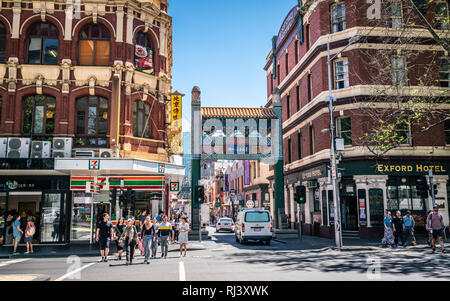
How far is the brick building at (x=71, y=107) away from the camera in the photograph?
67.9 feet

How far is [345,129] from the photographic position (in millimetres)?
24281

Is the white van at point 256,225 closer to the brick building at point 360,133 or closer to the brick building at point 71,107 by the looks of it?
the brick building at point 71,107

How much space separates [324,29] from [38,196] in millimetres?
20820

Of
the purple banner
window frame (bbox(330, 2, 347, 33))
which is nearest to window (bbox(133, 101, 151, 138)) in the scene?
window frame (bbox(330, 2, 347, 33))

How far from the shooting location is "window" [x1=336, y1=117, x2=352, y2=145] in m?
23.9

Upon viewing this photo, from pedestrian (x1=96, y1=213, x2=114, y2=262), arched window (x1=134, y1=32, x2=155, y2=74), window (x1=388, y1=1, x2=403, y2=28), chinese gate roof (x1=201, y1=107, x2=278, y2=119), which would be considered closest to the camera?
pedestrian (x1=96, y1=213, x2=114, y2=262)

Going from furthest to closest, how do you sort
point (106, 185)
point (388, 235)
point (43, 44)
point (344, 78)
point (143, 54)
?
point (344, 78)
point (143, 54)
point (106, 185)
point (43, 44)
point (388, 235)

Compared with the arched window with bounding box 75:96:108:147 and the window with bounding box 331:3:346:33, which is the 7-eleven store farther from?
the window with bounding box 331:3:346:33

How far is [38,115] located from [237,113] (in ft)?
43.3

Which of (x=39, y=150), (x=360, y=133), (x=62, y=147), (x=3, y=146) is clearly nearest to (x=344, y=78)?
(x=360, y=133)

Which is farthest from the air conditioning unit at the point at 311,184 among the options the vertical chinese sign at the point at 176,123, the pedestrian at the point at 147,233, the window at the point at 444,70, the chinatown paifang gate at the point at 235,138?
the pedestrian at the point at 147,233

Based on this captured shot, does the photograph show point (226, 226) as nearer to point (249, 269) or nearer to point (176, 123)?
point (176, 123)

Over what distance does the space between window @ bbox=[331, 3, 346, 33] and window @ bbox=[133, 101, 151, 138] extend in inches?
531

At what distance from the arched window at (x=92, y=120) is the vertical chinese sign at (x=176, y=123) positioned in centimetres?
449
